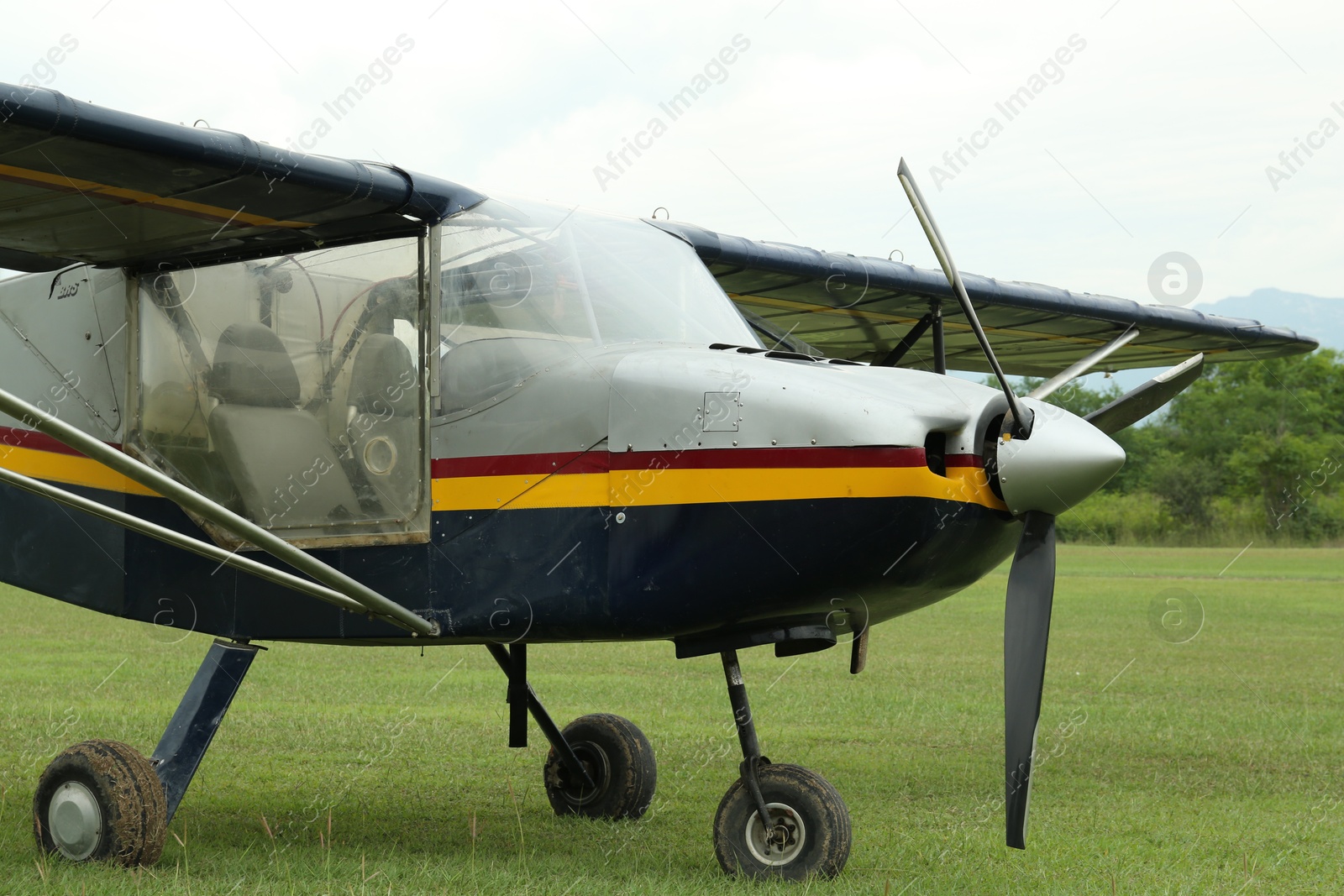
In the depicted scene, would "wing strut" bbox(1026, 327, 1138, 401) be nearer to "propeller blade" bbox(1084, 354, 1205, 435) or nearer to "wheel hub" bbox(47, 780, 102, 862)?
"propeller blade" bbox(1084, 354, 1205, 435)

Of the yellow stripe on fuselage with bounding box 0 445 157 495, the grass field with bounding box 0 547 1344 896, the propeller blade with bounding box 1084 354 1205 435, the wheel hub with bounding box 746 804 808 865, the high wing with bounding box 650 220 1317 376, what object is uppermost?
the high wing with bounding box 650 220 1317 376

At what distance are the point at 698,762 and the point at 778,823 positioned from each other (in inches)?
141

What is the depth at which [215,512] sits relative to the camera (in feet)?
15.6

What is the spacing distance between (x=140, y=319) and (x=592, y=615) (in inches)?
107

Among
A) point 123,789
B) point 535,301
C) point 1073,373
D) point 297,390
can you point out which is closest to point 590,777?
point 123,789

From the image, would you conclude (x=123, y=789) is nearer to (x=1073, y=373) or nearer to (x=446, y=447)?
(x=446, y=447)

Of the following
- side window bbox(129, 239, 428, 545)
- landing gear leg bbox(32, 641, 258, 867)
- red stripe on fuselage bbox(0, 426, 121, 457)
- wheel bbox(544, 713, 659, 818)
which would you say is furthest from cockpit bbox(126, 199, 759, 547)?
wheel bbox(544, 713, 659, 818)

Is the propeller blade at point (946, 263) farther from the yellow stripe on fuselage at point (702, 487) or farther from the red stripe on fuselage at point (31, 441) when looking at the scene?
the red stripe on fuselage at point (31, 441)

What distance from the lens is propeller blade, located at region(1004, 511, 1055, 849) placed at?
462 cm

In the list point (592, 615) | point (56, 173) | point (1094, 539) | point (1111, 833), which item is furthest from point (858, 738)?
point (1094, 539)

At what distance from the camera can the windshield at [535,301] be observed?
5180 mm

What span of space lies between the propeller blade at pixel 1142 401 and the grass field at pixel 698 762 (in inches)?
75.7

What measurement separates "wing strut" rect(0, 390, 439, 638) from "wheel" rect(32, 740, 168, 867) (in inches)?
44.1

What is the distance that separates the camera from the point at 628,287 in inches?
213
